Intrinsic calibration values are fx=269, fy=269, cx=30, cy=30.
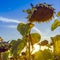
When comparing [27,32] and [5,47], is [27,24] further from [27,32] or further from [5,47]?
[5,47]

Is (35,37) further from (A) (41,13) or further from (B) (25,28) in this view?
(A) (41,13)

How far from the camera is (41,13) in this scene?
12.6 ft

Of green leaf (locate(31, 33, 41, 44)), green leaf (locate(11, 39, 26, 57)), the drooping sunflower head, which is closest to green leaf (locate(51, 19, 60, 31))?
the drooping sunflower head

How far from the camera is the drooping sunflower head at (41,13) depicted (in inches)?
150

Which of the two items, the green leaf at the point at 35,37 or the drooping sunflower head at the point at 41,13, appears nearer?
the drooping sunflower head at the point at 41,13

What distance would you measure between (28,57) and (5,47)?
38 cm

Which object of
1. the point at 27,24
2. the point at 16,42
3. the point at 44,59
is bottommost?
the point at 44,59

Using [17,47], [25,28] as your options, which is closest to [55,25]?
[25,28]

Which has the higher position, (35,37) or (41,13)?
(41,13)

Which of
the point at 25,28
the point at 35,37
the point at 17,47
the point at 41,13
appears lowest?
the point at 17,47

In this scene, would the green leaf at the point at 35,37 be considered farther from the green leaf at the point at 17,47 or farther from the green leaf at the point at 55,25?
the green leaf at the point at 55,25

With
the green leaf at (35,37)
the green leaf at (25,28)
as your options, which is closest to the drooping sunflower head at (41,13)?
the green leaf at (25,28)

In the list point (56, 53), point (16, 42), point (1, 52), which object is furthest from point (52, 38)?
point (1, 52)

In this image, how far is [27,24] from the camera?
160 inches
